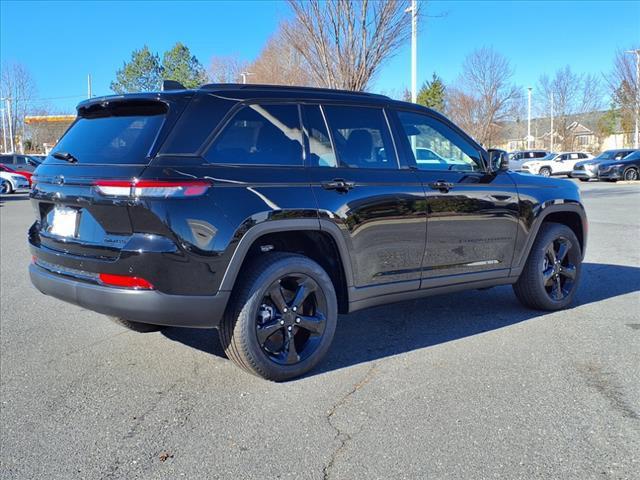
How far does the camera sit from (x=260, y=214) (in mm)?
3619

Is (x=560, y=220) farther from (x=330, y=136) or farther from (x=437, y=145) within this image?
(x=330, y=136)

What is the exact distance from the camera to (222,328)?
375cm

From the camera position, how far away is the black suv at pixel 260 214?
3.42 metres

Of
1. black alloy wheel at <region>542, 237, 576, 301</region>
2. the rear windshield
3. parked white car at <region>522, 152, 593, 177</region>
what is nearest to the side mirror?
black alloy wheel at <region>542, 237, 576, 301</region>

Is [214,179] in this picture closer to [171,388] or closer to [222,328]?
[222,328]

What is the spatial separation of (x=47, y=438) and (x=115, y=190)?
138 cm

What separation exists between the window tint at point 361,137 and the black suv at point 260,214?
1cm

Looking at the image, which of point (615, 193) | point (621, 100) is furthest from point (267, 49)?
point (621, 100)

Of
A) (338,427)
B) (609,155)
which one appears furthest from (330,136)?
(609,155)

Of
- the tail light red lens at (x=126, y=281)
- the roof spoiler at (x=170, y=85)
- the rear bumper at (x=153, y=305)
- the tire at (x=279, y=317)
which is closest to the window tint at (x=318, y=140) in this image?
the tire at (x=279, y=317)

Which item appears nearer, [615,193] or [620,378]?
[620,378]

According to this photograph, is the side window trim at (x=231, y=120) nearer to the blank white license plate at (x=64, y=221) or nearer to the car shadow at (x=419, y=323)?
the blank white license plate at (x=64, y=221)

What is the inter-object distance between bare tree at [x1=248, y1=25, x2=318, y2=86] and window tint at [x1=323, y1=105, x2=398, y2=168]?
13780mm

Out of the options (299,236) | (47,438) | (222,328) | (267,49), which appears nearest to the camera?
(47,438)
